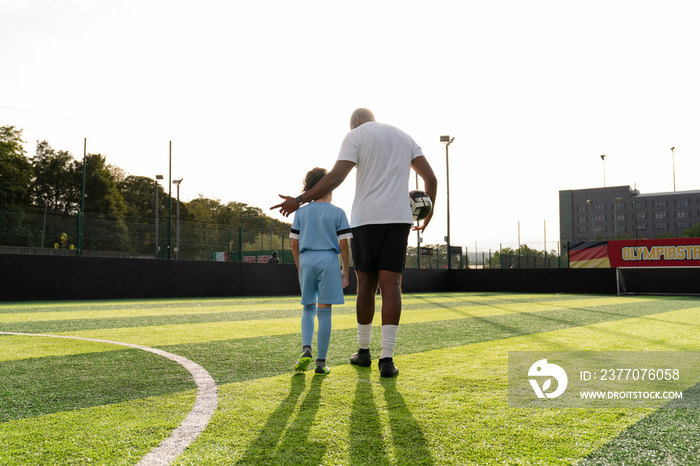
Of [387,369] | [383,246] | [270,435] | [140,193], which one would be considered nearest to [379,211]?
[383,246]

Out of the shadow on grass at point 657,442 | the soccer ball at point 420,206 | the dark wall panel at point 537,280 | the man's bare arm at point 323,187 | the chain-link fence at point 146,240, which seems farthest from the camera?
the dark wall panel at point 537,280

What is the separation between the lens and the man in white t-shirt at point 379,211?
3.49 meters

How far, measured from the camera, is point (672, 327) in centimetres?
687

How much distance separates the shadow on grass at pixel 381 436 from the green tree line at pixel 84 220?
592 inches

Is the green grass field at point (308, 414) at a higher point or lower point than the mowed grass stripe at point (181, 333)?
higher

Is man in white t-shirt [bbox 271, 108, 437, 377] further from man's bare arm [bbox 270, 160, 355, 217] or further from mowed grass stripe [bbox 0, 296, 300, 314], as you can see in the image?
mowed grass stripe [bbox 0, 296, 300, 314]

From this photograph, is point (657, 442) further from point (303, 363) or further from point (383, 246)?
point (303, 363)

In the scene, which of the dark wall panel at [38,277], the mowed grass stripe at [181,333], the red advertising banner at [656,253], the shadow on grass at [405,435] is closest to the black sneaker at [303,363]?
the shadow on grass at [405,435]

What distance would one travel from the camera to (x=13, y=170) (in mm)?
36219

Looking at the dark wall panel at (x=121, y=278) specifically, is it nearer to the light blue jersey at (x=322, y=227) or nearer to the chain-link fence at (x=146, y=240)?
the chain-link fence at (x=146, y=240)

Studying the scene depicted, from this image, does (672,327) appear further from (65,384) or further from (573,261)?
(573,261)

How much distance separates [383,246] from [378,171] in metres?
0.55

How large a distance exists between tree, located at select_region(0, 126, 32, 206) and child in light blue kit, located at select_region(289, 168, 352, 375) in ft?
124

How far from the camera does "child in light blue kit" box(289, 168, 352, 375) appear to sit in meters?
3.52
